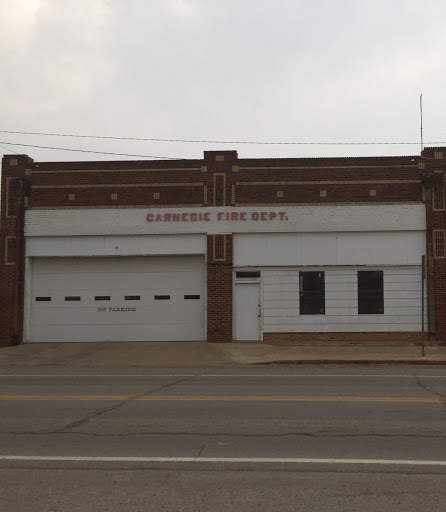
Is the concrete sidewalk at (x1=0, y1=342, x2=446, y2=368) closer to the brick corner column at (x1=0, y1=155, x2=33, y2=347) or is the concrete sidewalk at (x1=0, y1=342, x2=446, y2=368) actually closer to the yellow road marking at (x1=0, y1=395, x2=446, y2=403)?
the brick corner column at (x1=0, y1=155, x2=33, y2=347)

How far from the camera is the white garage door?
19844 mm

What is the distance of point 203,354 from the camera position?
687 inches

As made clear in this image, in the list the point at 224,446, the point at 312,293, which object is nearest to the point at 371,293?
the point at 312,293

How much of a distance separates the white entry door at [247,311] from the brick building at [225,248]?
4 cm

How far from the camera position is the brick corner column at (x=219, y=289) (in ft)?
63.1

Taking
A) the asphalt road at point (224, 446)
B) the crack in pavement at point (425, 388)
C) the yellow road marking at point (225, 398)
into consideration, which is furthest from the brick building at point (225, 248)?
the yellow road marking at point (225, 398)

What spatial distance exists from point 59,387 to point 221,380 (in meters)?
3.38

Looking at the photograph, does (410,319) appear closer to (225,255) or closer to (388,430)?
(225,255)

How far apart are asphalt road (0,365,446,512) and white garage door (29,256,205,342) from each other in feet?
27.0

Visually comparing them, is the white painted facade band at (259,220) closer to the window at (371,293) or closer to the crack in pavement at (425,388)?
the window at (371,293)

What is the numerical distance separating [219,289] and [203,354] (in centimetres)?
271

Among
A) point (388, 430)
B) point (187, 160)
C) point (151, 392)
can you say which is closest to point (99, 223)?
point (187, 160)

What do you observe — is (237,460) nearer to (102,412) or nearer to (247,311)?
(102,412)

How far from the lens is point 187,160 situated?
19828 millimetres
